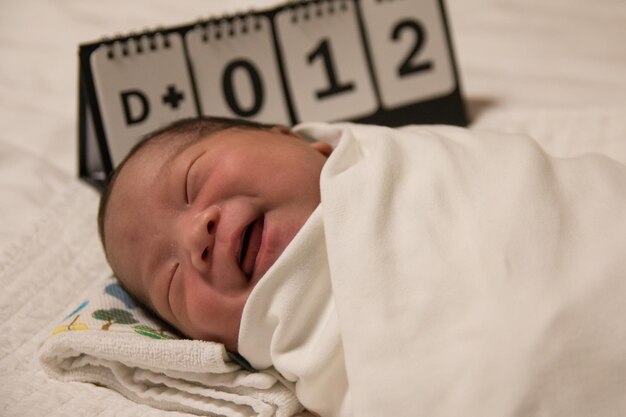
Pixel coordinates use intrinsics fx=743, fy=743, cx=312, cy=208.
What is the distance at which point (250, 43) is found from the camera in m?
1.17

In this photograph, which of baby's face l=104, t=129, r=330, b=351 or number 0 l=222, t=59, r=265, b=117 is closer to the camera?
baby's face l=104, t=129, r=330, b=351

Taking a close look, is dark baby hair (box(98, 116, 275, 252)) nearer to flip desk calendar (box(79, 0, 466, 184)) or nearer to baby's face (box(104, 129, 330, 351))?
baby's face (box(104, 129, 330, 351))

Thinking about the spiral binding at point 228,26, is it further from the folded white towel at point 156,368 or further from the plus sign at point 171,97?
the folded white towel at point 156,368

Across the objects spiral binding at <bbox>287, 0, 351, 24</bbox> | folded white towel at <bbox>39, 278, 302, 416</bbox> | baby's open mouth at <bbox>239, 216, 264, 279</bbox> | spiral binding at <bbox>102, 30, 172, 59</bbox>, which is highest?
spiral binding at <bbox>102, 30, 172, 59</bbox>

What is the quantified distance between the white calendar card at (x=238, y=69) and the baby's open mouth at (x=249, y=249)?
1.40 ft

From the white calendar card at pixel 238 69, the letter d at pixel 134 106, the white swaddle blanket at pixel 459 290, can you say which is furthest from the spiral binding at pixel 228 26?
the white swaddle blanket at pixel 459 290

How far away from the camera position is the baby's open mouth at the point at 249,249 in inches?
30.0

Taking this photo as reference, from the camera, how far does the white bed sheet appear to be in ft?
2.94

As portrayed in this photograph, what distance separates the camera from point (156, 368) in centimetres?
77

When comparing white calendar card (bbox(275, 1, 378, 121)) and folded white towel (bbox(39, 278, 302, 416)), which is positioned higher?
white calendar card (bbox(275, 1, 378, 121))

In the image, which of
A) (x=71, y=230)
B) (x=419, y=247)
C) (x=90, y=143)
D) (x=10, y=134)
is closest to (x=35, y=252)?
(x=71, y=230)

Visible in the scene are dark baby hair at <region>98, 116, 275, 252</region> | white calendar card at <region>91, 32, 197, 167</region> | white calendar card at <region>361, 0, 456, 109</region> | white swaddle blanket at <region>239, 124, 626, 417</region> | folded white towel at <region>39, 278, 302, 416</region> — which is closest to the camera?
white swaddle blanket at <region>239, 124, 626, 417</region>

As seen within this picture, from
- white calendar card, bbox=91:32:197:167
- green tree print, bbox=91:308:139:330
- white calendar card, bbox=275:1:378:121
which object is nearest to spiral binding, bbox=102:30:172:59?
white calendar card, bbox=91:32:197:167

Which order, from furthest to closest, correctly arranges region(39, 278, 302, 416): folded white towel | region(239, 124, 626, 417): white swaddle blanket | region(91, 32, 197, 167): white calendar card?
region(91, 32, 197, 167): white calendar card < region(39, 278, 302, 416): folded white towel < region(239, 124, 626, 417): white swaddle blanket
